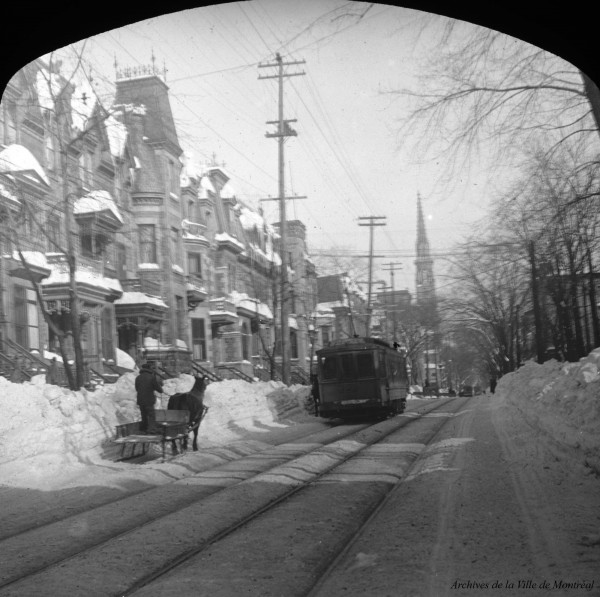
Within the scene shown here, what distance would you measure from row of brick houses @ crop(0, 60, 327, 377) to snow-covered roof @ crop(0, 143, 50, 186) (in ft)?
0.21

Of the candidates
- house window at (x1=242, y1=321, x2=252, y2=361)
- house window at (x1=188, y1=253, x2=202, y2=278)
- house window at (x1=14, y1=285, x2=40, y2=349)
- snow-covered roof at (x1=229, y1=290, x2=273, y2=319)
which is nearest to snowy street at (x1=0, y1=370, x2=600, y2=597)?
house window at (x1=14, y1=285, x2=40, y2=349)

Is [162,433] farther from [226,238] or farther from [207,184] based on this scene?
[207,184]

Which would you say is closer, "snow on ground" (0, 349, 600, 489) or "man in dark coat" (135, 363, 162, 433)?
"snow on ground" (0, 349, 600, 489)

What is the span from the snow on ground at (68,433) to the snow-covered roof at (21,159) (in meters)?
8.58

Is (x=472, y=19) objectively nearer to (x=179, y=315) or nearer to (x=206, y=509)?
(x=206, y=509)

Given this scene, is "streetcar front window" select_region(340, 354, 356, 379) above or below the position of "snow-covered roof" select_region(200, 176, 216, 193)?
below

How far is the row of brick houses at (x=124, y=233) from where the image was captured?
901 inches

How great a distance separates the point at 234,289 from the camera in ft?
156

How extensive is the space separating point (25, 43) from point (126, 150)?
30257 millimetres

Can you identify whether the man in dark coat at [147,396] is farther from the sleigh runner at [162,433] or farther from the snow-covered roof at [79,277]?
the snow-covered roof at [79,277]

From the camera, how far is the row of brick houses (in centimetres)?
2288

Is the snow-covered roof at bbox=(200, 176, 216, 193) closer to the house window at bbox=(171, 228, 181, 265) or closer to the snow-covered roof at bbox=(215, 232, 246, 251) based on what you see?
the snow-covered roof at bbox=(215, 232, 246, 251)

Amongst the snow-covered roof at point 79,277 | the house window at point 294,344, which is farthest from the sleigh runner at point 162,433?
the house window at point 294,344

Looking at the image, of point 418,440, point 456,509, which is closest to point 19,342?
point 418,440
